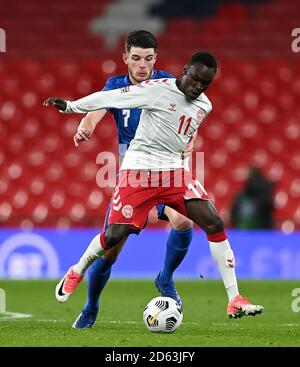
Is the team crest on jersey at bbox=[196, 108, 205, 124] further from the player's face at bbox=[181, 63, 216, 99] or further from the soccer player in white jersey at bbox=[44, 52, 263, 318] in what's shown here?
the player's face at bbox=[181, 63, 216, 99]

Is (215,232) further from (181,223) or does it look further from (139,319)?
(139,319)

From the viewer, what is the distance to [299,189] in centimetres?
1705

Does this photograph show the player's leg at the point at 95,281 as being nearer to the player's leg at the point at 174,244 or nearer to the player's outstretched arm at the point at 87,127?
the player's leg at the point at 174,244

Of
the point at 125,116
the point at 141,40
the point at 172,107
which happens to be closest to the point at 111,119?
the point at 125,116

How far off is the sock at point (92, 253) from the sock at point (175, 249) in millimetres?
831

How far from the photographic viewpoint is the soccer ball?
284 inches

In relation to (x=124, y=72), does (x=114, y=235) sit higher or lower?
lower

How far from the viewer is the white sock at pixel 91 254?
24.2ft

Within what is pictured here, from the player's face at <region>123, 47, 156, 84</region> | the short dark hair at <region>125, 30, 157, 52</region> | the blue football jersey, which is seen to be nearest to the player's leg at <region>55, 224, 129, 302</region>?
the blue football jersey

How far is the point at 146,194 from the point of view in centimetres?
746

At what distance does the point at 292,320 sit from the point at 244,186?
24.7 ft

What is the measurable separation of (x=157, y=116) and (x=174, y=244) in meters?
1.20

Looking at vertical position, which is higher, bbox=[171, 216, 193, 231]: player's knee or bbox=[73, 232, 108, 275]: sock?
bbox=[171, 216, 193, 231]: player's knee

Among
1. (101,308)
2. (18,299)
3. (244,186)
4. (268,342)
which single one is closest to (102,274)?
(268,342)
